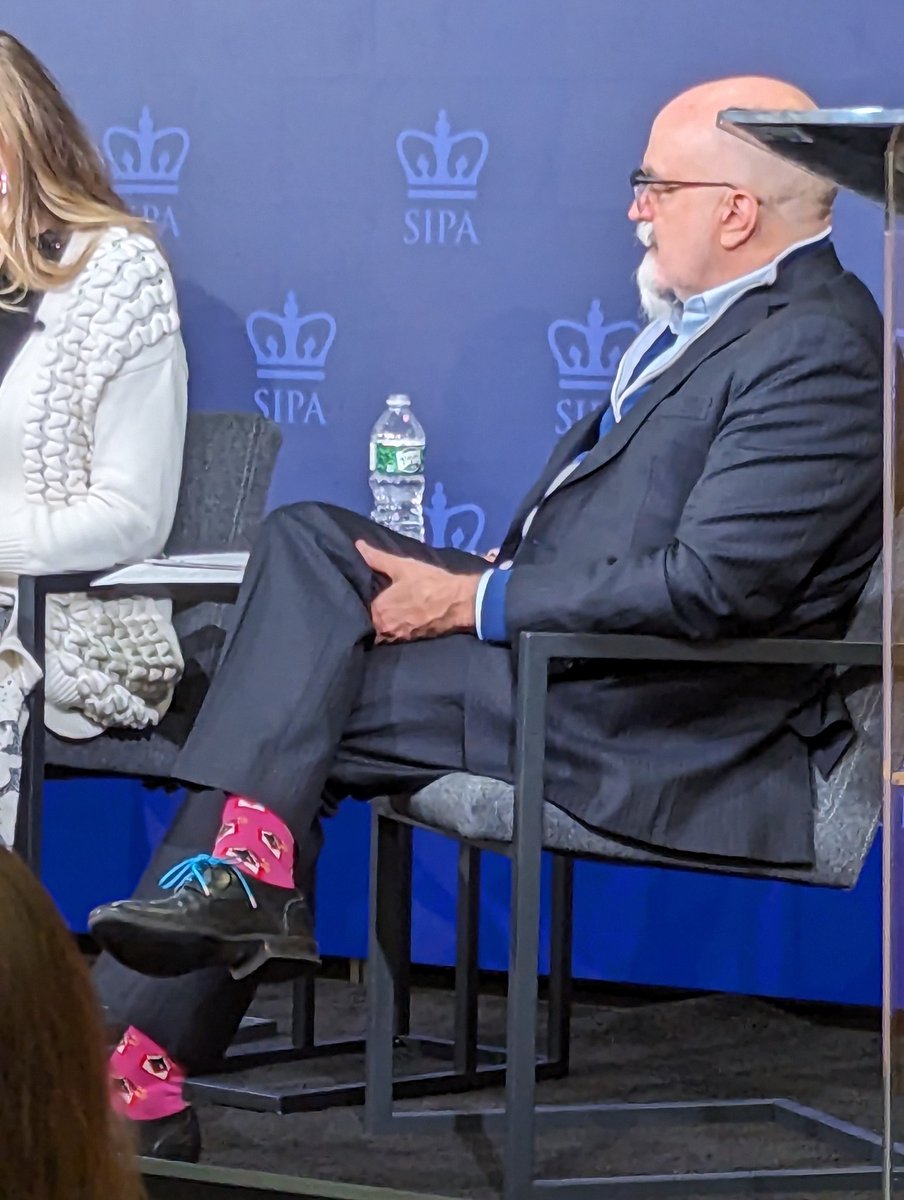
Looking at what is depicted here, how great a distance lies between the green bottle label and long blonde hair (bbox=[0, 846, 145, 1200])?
2.50 meters

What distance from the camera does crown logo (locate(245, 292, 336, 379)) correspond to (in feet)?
11.0

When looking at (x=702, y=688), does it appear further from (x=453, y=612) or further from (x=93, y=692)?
(x=93, y=692)

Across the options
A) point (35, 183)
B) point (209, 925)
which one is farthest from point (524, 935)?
point (35, 183)

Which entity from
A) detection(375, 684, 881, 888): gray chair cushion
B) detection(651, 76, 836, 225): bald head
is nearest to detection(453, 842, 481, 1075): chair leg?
detection(375, 684, 881, 888): gray chair cushion

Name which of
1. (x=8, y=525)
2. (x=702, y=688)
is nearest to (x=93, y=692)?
(x=8, y=525)

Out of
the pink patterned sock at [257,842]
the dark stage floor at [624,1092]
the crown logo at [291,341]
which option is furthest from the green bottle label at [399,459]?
the pink patterned sock at [257,842]

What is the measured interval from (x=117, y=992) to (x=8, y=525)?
2.54 feet

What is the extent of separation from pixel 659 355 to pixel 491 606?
1.61 ft

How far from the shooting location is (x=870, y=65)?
9.78 ft

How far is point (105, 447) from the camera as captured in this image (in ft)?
9.21

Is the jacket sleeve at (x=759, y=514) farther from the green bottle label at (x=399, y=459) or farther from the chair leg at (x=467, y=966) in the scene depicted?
the green bottle label at (x=399, y=459)

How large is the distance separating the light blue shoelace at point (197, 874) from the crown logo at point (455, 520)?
1235mm

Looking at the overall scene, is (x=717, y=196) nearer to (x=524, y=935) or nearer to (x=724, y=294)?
(x=724, y=294)

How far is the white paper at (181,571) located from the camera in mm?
A: 2486
